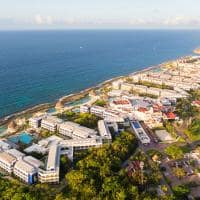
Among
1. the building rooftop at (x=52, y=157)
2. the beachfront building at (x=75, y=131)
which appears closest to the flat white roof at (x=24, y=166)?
the building rooftop at (x=52, y=157)

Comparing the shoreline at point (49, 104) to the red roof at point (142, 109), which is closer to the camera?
the red roof at point (142, 109)

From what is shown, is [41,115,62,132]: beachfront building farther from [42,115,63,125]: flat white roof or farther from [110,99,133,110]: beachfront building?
[110,99,133,110]: beachfront building

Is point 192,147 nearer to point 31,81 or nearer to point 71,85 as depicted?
point 71,85

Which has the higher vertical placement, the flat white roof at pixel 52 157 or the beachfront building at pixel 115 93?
the flat white roof at pixel 52 157

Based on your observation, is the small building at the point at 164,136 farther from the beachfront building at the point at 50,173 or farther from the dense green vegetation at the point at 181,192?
the beachfront building at the point at 50,173

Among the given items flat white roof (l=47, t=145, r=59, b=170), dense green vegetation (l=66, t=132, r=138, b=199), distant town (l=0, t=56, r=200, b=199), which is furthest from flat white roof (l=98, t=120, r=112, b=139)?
flat white roof (l=47, t=145, r=59, b=170)

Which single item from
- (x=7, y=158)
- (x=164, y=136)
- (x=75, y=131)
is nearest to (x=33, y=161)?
(x=7, y=158)

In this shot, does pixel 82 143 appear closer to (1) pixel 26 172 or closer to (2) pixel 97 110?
(1) pixel 26 172
